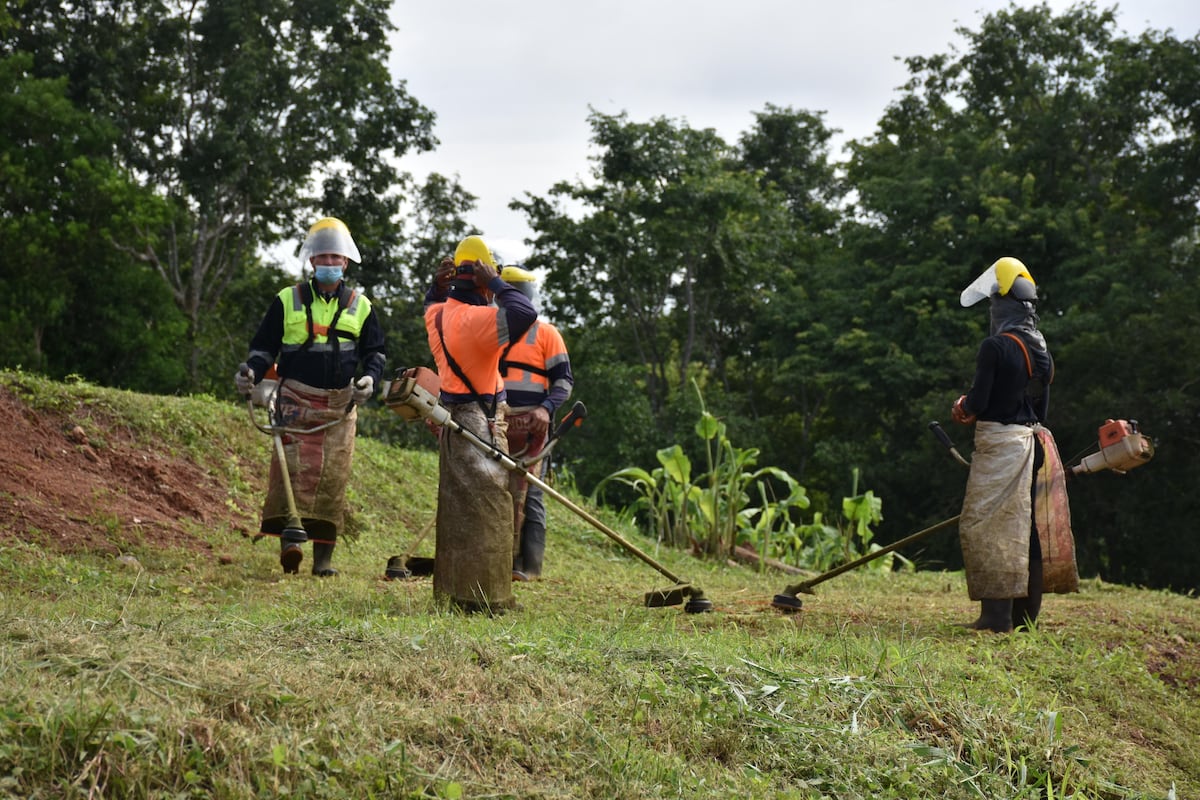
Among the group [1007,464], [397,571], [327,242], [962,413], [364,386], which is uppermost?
[327,242]

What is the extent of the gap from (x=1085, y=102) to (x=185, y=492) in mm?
22143

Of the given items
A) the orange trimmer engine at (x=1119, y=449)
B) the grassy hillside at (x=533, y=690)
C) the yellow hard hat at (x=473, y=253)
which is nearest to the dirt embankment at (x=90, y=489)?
the grassy hillside at (x=533, y=690)

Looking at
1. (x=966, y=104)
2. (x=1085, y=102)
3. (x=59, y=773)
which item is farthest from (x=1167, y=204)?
(x=59, y=773)

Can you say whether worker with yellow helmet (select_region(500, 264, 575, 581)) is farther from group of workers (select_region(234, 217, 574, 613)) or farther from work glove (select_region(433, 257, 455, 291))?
work glove (select_region(433, 257, 455, 291))

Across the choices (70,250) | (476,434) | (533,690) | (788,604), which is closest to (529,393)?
(476,434)

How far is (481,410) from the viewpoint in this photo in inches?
286

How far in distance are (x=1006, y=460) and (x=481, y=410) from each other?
3.15 metres

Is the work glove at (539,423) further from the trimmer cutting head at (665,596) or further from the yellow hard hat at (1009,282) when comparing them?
the yellow hard hat at (1009,282)

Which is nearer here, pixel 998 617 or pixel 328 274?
pixel 998 617

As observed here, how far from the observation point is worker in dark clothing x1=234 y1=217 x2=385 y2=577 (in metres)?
8.30

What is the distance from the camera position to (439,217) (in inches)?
1098

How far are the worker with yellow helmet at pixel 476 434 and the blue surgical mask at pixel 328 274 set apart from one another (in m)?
1.19

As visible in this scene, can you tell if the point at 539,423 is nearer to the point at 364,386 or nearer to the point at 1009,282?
the point at 364,386

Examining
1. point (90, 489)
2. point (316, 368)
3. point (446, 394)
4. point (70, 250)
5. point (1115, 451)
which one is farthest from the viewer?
point (70, 250)
